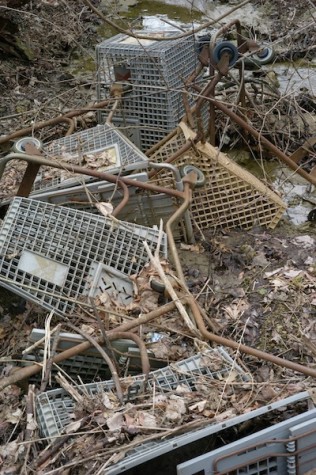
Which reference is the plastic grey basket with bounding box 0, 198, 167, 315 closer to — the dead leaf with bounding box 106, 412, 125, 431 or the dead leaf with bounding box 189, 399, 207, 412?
the dead leaf with bounding box 106, 412, 125, 431

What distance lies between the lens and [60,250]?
3.75 m

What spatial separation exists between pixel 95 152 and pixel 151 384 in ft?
6.59

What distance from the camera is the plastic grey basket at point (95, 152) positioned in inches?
172

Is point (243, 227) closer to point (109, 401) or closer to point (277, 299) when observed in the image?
point (277, 299)

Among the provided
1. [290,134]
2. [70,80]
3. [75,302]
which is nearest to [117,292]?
[75,302]

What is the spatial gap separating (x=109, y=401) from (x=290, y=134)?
143 inches

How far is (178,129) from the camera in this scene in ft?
16.3

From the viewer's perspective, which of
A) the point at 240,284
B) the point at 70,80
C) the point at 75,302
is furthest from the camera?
the point at 70,80

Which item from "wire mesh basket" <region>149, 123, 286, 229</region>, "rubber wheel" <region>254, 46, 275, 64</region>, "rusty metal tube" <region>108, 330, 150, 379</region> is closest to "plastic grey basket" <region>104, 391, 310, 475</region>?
"rusty metal tube" <region>108, 330, 150, 379</region>

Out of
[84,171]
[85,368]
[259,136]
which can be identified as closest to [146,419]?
[85,368]

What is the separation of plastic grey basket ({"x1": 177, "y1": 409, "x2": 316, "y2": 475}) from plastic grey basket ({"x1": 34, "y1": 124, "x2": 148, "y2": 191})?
7.03 feet

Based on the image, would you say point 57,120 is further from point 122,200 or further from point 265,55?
point 265,55

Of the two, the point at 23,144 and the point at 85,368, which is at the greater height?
the point at 23,144

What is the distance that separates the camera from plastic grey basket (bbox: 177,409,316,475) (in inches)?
101
